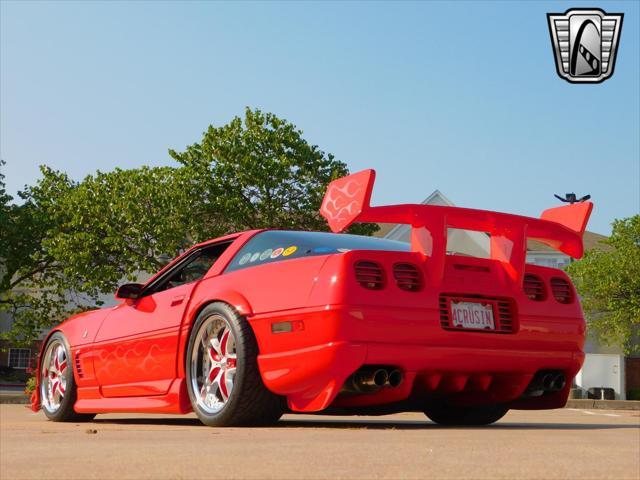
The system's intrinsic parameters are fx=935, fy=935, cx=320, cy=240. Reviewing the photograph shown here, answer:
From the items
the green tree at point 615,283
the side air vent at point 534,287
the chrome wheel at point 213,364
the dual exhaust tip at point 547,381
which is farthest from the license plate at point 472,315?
the green tree at point 615,283

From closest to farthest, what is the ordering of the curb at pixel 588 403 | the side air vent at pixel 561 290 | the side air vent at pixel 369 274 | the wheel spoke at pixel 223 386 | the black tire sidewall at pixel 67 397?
1. the side air vent at pixel 369 274
2. the wheel spoke at pixel 223 386
3. the side air vent at pixel 561 290
4. the black tire sidewall at pixel 67 397
5. the curb at pixel 588 403

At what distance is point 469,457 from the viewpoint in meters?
3.69

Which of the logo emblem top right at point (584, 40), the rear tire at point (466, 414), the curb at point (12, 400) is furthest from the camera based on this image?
the curb at point (12, 400)

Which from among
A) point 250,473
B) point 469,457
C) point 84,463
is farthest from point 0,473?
point 469,457

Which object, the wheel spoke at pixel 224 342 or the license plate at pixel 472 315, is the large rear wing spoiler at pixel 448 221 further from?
the wheel spoke at pixel 224 342

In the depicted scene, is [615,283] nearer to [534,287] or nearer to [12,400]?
[12,400]

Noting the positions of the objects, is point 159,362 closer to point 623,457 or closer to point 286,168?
point 623,457

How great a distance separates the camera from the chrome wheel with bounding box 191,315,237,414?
5891mm

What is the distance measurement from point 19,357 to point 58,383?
139 feet

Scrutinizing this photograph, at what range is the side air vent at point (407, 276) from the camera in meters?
5.56

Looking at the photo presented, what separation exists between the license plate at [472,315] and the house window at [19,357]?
1800 inches

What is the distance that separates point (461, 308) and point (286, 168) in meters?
25.9

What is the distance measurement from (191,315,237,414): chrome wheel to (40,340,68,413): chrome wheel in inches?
96.8

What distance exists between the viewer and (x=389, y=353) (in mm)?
5367
